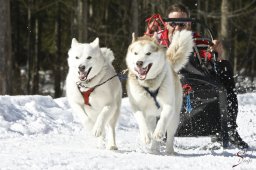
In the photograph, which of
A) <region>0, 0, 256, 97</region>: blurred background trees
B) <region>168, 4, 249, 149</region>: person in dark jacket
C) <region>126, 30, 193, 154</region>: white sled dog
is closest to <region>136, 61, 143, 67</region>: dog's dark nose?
<region>126, 30, 193, 154</region>: white sled dog

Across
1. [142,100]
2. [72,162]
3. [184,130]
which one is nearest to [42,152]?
[72,162]

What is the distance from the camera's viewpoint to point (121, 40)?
65.0 feet

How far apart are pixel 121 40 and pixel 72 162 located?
15.9m

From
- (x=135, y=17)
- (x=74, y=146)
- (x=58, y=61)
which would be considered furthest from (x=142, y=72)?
(x=58, y=61)

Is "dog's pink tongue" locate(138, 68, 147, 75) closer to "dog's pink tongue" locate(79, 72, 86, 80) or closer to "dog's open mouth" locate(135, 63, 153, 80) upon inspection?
"dog's open mouth" locate(135, 63, 153, 80)

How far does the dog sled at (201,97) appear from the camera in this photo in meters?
5.58

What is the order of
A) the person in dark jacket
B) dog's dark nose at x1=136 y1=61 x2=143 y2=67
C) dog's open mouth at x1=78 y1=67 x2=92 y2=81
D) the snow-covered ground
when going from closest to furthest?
the snow-covered ground → dog's dark nose at x1=136 y1=61 x2=143 y2=67 → dog's open mouth at x1=78 y1=67 x2=92 y2=81 → the person in dark jacket

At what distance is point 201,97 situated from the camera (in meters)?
5.78

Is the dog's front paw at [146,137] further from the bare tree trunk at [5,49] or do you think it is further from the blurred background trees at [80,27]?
the blurred background trees at [80,27]

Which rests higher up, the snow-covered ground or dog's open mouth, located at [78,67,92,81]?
dog's open mouth, located at [78,67,92,81]

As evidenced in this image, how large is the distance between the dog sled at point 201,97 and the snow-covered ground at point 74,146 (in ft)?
0.66

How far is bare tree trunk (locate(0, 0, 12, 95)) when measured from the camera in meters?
9.80

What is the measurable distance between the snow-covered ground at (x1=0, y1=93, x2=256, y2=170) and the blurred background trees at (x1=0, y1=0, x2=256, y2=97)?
6.59 meters

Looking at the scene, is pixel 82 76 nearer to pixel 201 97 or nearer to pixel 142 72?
pixel 142 72
